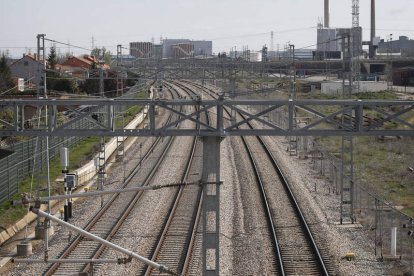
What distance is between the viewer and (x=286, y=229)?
1650 centimetres

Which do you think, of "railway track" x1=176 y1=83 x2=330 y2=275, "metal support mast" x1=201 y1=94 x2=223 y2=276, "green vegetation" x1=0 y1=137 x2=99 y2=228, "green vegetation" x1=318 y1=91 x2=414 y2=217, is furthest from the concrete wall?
"metal support mast" x1=201 y1=94 x2=223 y2=276

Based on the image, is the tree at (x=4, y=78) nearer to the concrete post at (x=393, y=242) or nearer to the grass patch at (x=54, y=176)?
the grass patch at (x=54, y=176)

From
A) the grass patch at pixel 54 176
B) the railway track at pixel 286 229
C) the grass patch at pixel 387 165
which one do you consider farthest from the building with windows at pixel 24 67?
the railway track at pixel 286 229

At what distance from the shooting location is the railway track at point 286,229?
44.1 feet

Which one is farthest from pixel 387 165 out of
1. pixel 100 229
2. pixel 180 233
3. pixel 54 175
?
pixel 100 229

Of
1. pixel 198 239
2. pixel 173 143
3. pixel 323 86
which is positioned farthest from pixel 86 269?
pixel 323 86

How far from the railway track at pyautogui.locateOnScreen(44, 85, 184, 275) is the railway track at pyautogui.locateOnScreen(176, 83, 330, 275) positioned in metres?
3.53

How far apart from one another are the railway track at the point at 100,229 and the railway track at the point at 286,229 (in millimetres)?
3534

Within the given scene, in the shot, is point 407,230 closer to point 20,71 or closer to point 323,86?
point 323,86

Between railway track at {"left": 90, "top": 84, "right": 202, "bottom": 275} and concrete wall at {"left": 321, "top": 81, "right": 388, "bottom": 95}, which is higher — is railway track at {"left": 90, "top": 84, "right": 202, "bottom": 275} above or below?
below

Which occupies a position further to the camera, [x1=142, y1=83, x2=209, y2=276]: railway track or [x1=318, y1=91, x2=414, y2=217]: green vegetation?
[x1=318, y1=91, x2=414, y2=217]: green vegetation

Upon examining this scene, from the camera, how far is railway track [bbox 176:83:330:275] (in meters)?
13.4

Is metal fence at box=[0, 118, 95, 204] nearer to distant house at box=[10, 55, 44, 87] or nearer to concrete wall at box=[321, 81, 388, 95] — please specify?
concrete wall at box=[321, 81, 388, 95]

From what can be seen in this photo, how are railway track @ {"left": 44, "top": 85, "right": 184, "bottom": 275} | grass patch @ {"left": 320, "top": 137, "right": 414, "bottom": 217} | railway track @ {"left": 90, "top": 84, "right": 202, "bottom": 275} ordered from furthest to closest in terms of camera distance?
grass patch @ {"left": 320, "top": 137, "right": 414, "bottom": 217}, railway track @ {"left": 90, "top": 84, "right": 202, "bottom": 275}, railway track @ {"left": 44, "top": 85, "right": 184, "bottom": 275}
